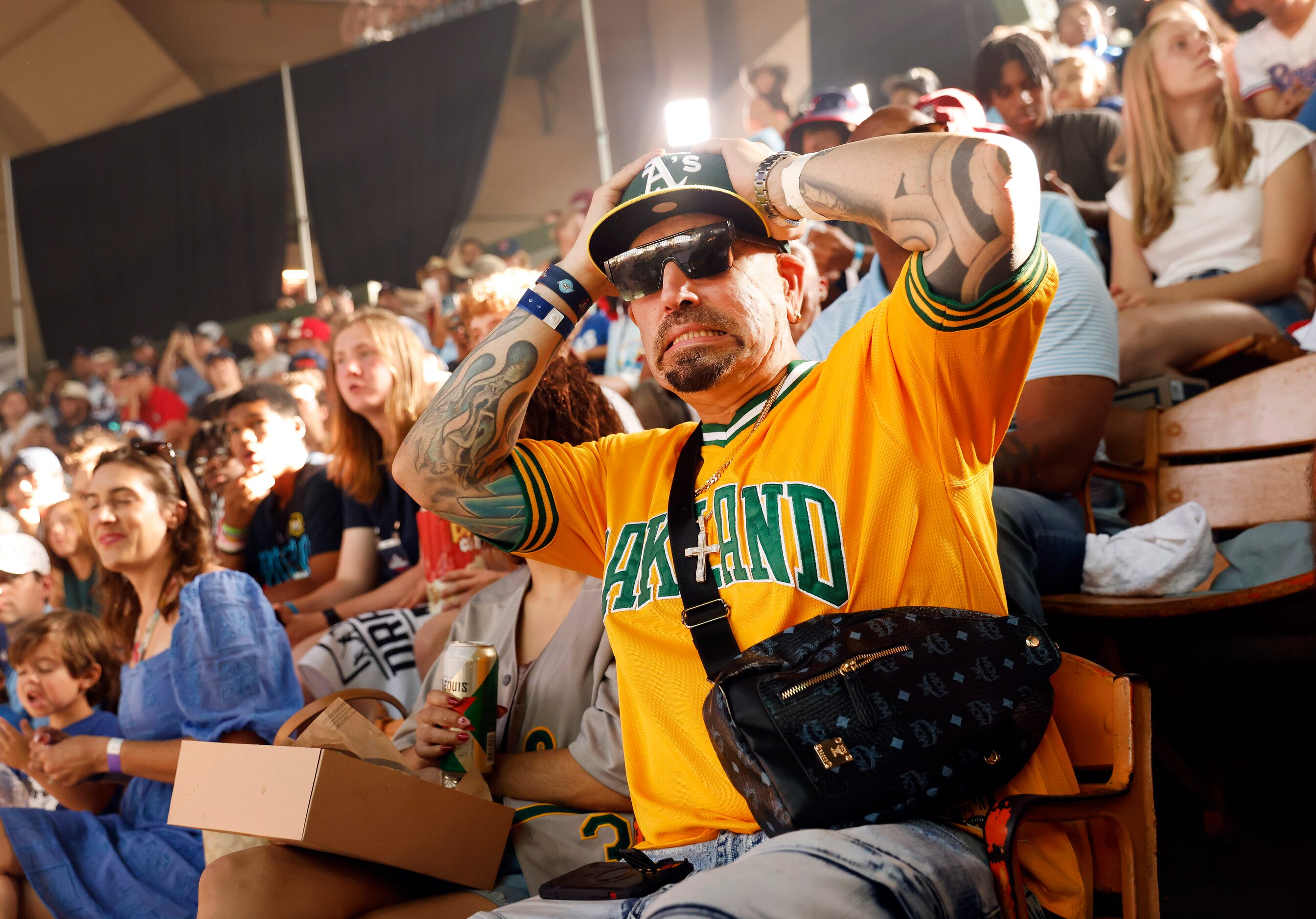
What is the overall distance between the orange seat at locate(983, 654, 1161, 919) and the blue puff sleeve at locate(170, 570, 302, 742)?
193 cm

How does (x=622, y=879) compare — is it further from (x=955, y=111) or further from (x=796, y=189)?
(x=955, y=111)

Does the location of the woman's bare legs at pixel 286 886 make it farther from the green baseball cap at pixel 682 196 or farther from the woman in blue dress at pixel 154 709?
the green baseball cap at pixel 682 196

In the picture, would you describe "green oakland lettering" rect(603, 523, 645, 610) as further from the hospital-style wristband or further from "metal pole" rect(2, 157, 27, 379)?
"metal pole" rect(2, 157, 27, 379)

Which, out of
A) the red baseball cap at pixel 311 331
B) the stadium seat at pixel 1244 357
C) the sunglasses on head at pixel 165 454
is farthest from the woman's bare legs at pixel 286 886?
the red baseball cap at pixel 311 331

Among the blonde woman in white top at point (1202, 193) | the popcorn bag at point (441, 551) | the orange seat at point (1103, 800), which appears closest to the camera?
the orange seat at point (1103, 800)

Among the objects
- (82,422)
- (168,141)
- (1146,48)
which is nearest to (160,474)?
(1146,48)

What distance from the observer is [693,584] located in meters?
1.52

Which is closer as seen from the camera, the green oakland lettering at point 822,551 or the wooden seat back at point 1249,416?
the green oakland lettering at point 822,551

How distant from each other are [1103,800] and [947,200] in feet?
2.65

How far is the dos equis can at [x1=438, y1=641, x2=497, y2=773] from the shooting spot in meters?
1.87

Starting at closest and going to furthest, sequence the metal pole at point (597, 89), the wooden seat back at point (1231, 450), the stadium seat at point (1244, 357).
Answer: the wooden seat back at point (1231, 450), the stadium seat at point (1244, 357), the metal pole at point (597, 89)

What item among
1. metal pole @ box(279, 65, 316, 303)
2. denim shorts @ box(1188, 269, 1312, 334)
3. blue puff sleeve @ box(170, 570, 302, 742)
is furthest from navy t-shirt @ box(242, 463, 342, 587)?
metal pole @ box(279, 65, 316, 303)

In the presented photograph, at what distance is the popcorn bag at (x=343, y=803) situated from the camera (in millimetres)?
1559

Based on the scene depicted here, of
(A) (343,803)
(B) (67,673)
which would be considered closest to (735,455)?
(A) (343,803)
